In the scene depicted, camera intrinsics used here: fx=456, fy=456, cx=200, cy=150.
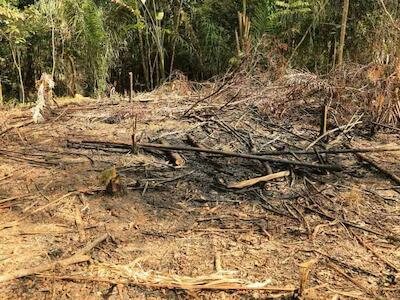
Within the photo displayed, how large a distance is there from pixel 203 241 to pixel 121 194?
83cm

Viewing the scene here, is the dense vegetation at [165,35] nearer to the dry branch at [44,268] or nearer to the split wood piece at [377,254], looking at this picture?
the split wood piece at [377,254]

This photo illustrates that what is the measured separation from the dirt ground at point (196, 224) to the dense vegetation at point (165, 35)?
460cm

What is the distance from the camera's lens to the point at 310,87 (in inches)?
215

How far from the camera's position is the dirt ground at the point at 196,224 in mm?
2285

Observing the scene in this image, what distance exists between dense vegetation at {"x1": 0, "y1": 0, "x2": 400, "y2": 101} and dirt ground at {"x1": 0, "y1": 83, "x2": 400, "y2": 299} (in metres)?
4.60

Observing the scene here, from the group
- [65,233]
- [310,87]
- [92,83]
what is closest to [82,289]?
[65,233]

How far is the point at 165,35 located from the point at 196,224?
24.2 ft

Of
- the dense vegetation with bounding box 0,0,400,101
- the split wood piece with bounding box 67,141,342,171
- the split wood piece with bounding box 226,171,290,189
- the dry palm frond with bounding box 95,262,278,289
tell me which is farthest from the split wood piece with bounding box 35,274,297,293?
the dense vegetation with bounding box 0,0,400,101

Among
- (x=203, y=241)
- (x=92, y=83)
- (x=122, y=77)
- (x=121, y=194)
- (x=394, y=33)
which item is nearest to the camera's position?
(x=203, y=241)

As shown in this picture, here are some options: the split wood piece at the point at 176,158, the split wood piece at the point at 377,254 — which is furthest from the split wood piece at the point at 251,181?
the split wood piece at the point at 377,254

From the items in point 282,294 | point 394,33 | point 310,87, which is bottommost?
point 282,294

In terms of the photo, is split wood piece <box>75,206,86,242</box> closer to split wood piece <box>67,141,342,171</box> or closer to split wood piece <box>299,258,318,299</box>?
split wood piece <box>67,141,342,171</box>

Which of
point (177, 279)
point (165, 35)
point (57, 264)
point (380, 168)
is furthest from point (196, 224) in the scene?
point (165, 35)

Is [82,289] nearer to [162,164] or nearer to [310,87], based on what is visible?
[162,164]
